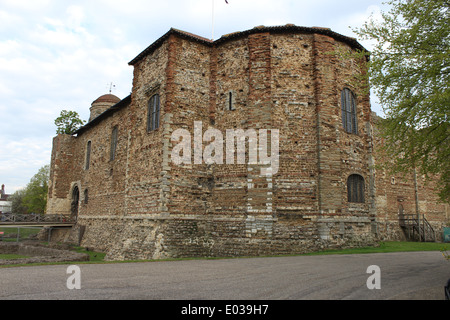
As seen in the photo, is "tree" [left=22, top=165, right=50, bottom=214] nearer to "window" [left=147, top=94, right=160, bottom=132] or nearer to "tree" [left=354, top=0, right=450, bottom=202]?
"window" [left=147, top=94, right=160, bottom=132]

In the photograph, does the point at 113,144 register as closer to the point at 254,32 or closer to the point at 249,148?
the point at 249,148

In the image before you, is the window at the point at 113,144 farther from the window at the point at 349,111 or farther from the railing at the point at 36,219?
the window at the point at 349,111

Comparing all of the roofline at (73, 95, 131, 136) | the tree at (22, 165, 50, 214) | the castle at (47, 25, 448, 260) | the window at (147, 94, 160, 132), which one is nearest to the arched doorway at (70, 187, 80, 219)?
the roofline at (73, 95, 131, 136)

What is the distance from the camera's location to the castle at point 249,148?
14086mm

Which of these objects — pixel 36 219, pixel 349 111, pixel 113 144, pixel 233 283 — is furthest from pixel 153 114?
pixel 36 219

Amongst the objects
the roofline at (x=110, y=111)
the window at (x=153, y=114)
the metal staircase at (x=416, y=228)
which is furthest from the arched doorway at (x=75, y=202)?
the metal staircase at (x=416, y=228)

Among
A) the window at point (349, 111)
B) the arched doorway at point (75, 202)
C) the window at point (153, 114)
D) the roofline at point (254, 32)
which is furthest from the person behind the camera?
the arched doorway at point (75, 202)

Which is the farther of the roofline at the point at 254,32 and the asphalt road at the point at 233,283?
the roofline at the point at 254,32

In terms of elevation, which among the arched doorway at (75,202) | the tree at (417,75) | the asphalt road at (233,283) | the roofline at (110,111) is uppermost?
the roofline at (110,111)

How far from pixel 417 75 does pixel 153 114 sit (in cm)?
1182

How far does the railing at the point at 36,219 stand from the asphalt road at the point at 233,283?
2011cm

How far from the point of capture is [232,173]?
14961mm

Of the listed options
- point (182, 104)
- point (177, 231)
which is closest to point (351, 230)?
point (177, 231)
